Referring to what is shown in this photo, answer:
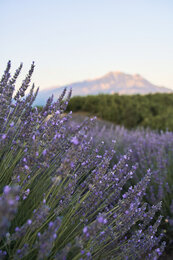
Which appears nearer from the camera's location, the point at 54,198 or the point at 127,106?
the point at 54,198

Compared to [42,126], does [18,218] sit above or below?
below

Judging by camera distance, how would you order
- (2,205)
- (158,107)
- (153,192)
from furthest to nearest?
(158,107), (153,192), (2,205)

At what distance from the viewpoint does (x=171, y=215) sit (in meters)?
3.20

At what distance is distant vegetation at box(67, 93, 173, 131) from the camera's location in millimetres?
11852

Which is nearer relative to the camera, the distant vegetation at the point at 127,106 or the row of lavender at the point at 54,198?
the row of lavender at the point at 54,198

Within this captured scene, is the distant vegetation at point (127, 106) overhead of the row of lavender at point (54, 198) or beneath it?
beneath

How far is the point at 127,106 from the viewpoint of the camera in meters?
12.1

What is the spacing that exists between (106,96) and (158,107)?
91.9 inches

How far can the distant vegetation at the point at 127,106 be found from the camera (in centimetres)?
1185

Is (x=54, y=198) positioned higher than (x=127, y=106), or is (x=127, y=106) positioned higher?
(x=54, y=198)

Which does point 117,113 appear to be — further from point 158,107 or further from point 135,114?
point 158,107

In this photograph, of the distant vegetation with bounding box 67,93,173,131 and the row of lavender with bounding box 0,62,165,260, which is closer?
the row of lavender with bounding box 0,62,165,260

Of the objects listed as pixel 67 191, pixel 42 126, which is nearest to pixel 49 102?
pixel 42 126

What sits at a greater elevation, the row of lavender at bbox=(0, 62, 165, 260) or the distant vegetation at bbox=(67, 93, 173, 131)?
the row of lavender at bbox=(0, 62, 165, 260)
